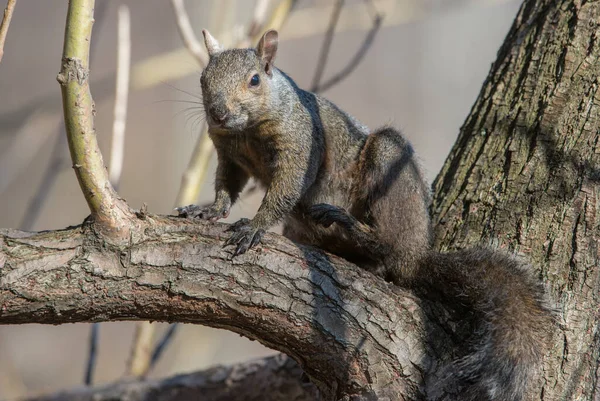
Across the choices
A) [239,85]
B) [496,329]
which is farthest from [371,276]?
[239,85]

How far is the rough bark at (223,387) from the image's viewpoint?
3311mm

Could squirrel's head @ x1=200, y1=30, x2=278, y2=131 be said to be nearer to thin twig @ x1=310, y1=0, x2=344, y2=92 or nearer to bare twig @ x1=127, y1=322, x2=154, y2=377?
thin twig @ x1=310, y1=0, x2=344, y2=92

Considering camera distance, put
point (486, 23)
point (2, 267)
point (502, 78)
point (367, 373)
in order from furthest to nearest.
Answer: point (486, 23) < point (502, 78) < point (367, 373) < point (2, 267)

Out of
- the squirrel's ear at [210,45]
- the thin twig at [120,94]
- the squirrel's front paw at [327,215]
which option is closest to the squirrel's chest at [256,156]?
the squirrel's front paw at [327,215]

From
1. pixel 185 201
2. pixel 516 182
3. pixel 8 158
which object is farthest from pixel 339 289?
pixel 8 158

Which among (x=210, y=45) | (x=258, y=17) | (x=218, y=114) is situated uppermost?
(x=258, y=17)

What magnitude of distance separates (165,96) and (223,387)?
6270 millimetres

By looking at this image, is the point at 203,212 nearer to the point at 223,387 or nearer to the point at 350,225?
the point at 350,225

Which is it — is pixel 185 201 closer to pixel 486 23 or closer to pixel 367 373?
pixel 367 373

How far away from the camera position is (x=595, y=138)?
2379mm

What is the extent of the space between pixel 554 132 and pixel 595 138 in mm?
145

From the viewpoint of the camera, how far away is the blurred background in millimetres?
7812

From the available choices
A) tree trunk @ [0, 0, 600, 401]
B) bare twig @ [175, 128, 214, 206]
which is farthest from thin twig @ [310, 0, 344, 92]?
tree trunk @ [0, 0, 600, 401]

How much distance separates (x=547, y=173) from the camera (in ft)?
7.91
